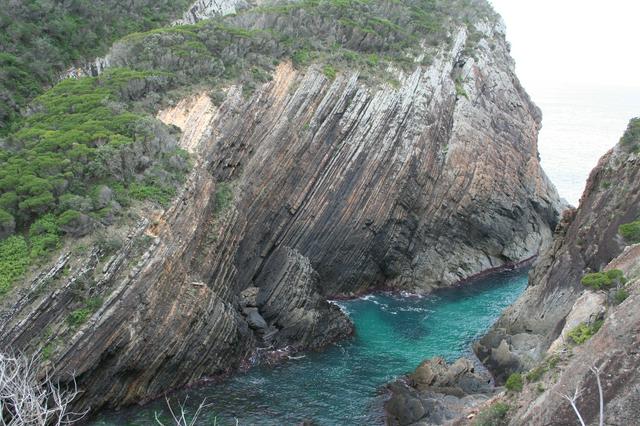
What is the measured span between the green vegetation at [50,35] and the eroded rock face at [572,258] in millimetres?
27740

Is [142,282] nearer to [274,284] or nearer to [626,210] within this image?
[274,284]

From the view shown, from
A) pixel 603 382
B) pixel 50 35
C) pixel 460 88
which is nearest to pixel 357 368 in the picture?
pixel 603 382

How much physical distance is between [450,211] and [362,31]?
14.7 m

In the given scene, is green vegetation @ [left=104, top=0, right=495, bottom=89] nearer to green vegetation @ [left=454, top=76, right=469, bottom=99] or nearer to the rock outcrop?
green vegetation @ [left=454, top=76, right=469, bottom=99]

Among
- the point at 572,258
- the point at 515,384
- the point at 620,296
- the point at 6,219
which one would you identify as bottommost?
the point at 6,219

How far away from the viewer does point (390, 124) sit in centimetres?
3866

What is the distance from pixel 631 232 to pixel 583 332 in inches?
286

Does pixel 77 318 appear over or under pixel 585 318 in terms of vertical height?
under

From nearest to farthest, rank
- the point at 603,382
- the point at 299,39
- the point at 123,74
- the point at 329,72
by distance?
the point at 603,382 → the point at 123,74 → the point at 329,72 → the point at 299,39

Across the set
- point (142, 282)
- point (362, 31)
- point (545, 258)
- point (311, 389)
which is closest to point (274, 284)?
point (311, 389)

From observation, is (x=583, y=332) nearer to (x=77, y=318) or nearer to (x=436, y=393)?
(x=436, y=393)

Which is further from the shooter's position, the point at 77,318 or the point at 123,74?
the point at 123,74

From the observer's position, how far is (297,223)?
35281 millimetres

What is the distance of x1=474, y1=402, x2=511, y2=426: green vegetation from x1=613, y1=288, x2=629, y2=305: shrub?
474 centimetres
